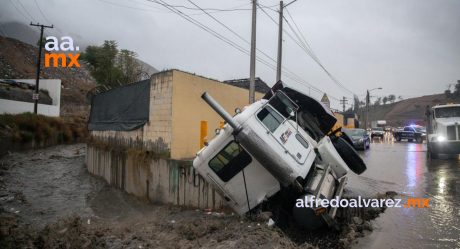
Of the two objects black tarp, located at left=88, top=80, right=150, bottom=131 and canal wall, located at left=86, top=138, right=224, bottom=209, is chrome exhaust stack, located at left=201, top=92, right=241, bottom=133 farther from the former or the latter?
black tarp, located at left=88, top=80, right=150, bottom=131

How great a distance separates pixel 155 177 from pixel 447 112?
15978 millimetres

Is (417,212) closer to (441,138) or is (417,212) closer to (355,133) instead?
(441,138)

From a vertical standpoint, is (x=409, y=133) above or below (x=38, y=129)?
above

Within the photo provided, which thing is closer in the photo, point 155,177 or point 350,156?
point 350,156

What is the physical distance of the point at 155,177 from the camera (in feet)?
32.9

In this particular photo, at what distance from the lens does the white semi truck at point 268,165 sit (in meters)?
5.71

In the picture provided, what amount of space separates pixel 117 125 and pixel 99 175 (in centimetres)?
333

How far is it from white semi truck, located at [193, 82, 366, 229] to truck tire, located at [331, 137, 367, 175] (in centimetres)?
182


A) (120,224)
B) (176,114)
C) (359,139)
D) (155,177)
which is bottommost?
(120,224)

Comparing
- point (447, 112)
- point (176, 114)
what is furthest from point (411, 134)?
point (176, 114)

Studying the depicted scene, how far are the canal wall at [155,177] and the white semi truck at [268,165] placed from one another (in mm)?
1820

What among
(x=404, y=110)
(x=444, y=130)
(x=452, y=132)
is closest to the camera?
(x=452, y=132)

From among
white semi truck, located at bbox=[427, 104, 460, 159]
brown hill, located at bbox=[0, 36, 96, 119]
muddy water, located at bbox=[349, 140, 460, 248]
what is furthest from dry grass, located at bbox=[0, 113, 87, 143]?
white semi truck, located at bbox=[427, 104, 460, 159]

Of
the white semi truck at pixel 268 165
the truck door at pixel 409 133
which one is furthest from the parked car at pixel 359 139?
the white semi truck at pixel 268 165
